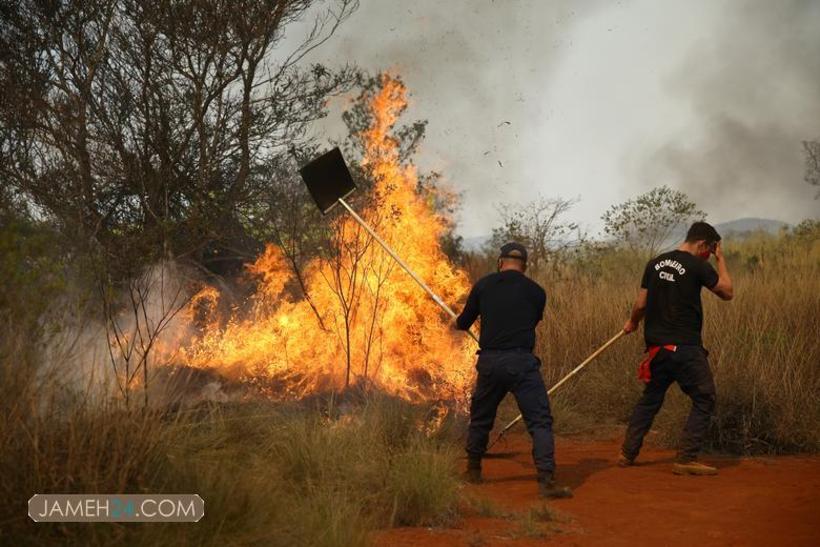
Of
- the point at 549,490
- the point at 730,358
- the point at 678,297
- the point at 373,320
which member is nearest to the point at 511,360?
the point at 549,490

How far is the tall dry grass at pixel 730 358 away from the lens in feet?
29.1

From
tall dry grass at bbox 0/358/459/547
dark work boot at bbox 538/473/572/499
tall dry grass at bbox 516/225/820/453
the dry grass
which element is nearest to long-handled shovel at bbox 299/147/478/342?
the dry grass

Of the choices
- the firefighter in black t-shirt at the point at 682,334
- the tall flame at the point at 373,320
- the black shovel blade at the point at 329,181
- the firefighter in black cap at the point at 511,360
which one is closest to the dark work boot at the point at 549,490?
the firefighter in black cap at the point at 511,360

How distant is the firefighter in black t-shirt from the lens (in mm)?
7684

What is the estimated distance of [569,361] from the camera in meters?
11.7

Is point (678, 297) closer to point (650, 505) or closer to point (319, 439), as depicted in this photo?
point (650, 505)

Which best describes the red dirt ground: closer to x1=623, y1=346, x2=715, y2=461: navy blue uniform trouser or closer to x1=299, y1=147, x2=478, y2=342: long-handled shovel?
x1=623, y1=346, x2=715, y2=461: navy blue uniform trouser

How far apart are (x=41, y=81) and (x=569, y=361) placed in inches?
330

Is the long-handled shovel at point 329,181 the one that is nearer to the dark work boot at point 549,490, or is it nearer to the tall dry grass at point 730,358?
the dark work boot at point 549,490

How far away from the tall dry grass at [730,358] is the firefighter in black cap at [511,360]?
272 cm

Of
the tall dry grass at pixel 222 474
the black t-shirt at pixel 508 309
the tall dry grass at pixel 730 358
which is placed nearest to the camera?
the tall dry grass at pixel 222 474

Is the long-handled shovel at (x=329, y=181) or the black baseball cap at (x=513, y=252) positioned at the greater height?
the long-handled shovel at (x=329, y=181)

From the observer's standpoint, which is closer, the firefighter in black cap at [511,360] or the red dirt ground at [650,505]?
the red dirt ground at [650,505]

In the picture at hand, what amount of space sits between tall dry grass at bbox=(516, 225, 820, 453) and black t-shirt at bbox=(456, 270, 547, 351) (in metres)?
2.84
